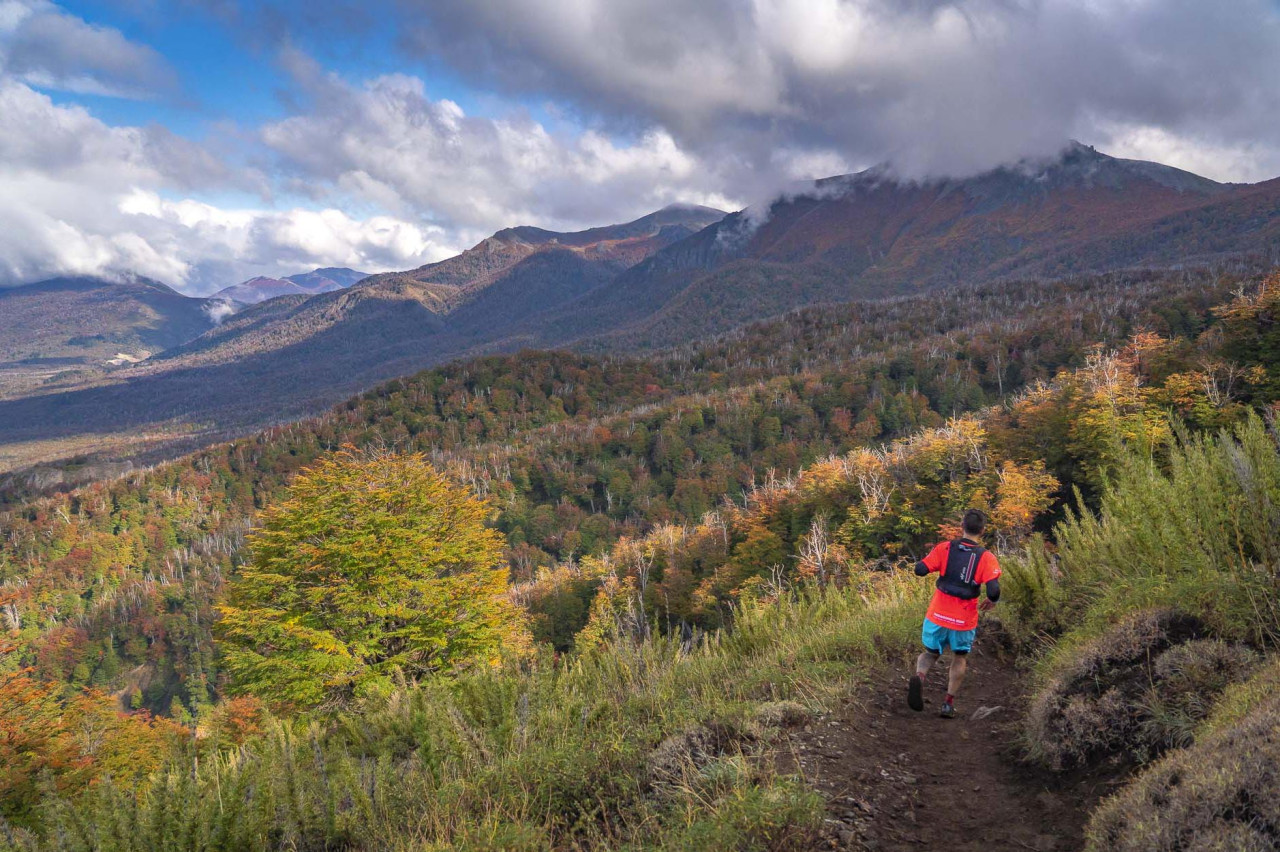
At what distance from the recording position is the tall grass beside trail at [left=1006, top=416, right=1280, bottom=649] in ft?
12.8

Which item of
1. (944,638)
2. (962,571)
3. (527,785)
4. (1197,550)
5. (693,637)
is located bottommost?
(693,637)

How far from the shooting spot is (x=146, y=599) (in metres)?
107

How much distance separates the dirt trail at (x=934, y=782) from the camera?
3.25 meters

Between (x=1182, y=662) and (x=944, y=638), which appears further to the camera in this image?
(x=944, y=638)

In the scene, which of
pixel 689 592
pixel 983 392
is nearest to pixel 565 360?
pixel 983 392

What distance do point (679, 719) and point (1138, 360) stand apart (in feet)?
191

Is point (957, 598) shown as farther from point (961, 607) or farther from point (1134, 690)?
point (1134, 690)

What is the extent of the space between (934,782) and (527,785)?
2.62m

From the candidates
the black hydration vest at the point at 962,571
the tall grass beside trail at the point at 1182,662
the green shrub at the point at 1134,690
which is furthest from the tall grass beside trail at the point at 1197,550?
the black hydration vest at the point at 962,571

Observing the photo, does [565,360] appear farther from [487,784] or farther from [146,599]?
[487,784]

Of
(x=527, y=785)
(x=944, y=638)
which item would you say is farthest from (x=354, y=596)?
(x=944, y=638)

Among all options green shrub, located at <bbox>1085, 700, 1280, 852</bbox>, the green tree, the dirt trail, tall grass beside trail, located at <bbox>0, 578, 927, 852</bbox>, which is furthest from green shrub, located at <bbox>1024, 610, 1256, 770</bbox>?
the green tree

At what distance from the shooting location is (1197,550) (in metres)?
4.22

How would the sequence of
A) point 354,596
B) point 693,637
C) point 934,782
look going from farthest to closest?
point 354,596 → point 693,637 → point 934,782
